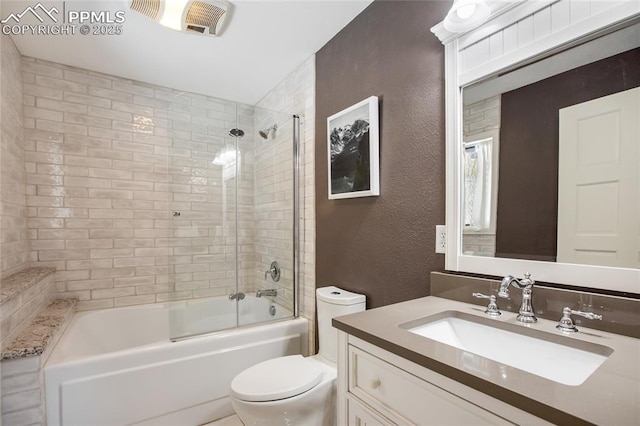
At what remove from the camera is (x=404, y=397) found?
80 cm

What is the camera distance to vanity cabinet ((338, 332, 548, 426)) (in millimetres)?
636

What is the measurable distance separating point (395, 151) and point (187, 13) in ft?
4.74

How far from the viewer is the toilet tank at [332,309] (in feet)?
5.72

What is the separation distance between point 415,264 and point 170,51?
87.9 inches

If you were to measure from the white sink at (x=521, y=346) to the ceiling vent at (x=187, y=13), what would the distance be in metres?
Answer: 1.94

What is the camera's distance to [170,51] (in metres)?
2.21

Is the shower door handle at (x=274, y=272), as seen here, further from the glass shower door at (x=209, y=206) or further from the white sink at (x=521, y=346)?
the white sink at (x=521, y=346)

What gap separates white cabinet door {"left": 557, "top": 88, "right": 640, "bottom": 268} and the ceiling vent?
181cm

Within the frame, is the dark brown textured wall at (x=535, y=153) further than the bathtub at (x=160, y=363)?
No

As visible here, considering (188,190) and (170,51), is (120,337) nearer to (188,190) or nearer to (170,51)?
(188,190)

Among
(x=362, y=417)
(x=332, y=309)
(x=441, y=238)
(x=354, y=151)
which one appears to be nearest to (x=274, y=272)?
(x=332, y=309)

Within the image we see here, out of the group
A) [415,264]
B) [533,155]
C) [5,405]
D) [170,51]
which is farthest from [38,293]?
[533,155]

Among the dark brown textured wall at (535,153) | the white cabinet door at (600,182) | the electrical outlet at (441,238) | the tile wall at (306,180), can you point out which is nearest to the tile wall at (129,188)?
the tile wall at (306,180)

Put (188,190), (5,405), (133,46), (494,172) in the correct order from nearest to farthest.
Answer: (494,172) < (5,405) < (133,46) < (188,190)
